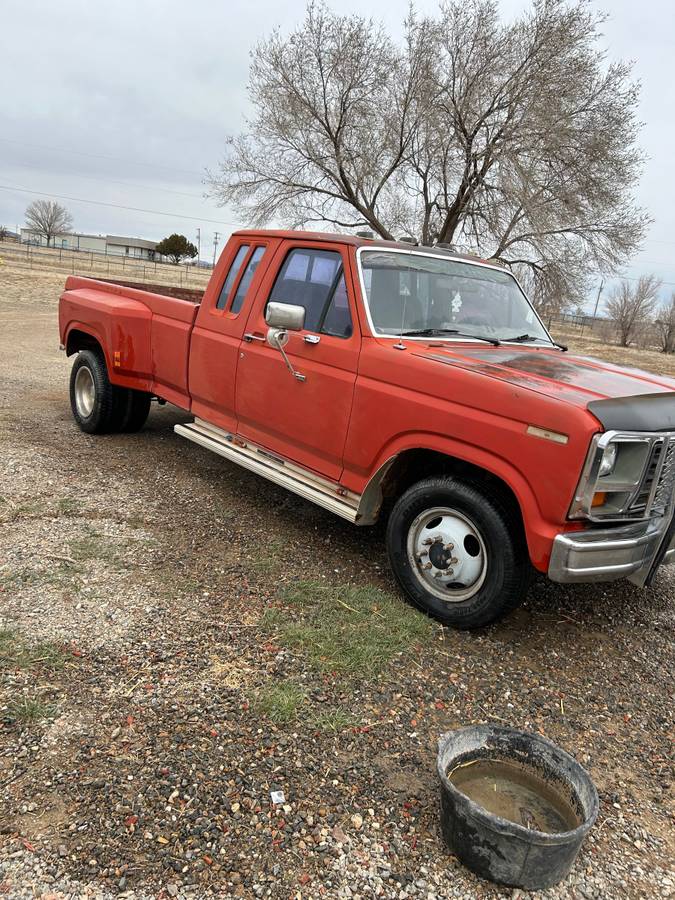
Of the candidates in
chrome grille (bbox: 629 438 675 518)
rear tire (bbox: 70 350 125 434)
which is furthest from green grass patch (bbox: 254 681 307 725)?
rear tire (bbox: 70 350 125 434)

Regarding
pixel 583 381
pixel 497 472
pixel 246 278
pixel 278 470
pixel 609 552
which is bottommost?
pixel 278 470

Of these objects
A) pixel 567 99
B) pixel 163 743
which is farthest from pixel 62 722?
pixel 567 99

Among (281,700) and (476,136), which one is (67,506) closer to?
(281,700)

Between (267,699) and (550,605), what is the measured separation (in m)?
2.08

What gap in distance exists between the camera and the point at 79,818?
2.27 m

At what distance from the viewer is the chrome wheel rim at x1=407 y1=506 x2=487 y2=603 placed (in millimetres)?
3551

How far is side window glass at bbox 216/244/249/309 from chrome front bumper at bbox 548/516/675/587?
3.30 metres

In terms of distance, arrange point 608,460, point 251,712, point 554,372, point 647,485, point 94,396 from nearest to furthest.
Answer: point 251,712
point 608,460
point 647,485
point 554,372
point 94,396

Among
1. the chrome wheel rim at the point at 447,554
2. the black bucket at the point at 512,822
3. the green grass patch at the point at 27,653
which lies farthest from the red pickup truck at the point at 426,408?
the green grass patch at the point at 27,653

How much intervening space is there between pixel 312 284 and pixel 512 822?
3430 millimetres

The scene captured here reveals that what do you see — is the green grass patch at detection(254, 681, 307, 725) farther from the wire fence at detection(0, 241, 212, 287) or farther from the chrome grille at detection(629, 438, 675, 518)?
the wire fence at detection(0, 241, 212, 287)

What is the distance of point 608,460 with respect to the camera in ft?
10.1

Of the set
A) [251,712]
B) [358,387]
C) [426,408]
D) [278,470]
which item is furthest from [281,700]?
[278,470]

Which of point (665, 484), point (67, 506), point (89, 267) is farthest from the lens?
point (89, 267)
